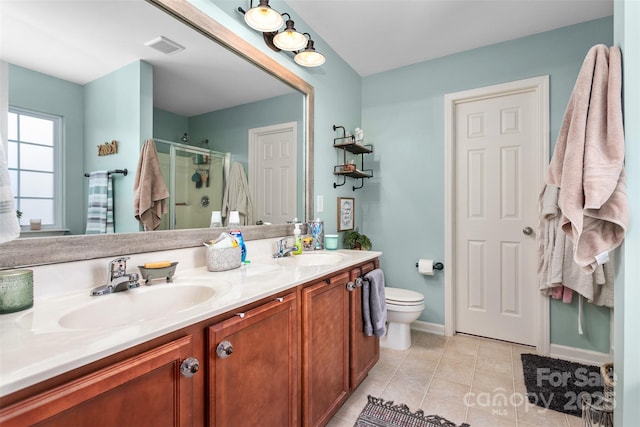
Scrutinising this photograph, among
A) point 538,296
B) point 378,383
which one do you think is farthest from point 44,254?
point 538,296

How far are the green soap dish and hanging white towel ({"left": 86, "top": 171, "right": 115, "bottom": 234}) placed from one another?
7.8 inches

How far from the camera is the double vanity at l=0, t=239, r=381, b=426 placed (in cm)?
56

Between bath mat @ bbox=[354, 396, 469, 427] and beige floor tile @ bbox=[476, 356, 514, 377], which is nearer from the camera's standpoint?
bath mat @ bbox=[354, 396, 469, 427]

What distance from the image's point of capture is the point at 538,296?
2.39 m

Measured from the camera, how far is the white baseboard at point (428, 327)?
2712 mm

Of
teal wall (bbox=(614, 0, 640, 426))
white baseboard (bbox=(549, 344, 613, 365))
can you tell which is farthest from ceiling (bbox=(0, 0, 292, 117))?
white baseboard (bbox=(549, 344, 613, 365))

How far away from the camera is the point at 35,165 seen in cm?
94

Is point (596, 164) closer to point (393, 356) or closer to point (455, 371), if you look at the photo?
point (455, 371)

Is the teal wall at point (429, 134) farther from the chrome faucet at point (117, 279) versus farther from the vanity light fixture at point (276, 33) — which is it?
the chrome faucet at point (117, 279)

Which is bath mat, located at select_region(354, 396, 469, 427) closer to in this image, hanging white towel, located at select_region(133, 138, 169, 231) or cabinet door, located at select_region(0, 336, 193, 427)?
cabinet door, located at select_region(0, 336, 193, 427)

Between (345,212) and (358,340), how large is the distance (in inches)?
49.7

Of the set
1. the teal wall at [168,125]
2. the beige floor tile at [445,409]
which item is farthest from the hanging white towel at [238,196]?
the beige floor tile at [445,409]

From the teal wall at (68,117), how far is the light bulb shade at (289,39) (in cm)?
105

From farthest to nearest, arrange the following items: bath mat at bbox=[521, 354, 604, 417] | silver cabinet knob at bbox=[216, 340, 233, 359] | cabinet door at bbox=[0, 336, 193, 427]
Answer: bath mat at bbox=[521, 354, 604, 417]
silver cabinet knob at bbox=[216, 340, 233, 359]
cabinet door at bbox=[0, 336, 193, 427]
